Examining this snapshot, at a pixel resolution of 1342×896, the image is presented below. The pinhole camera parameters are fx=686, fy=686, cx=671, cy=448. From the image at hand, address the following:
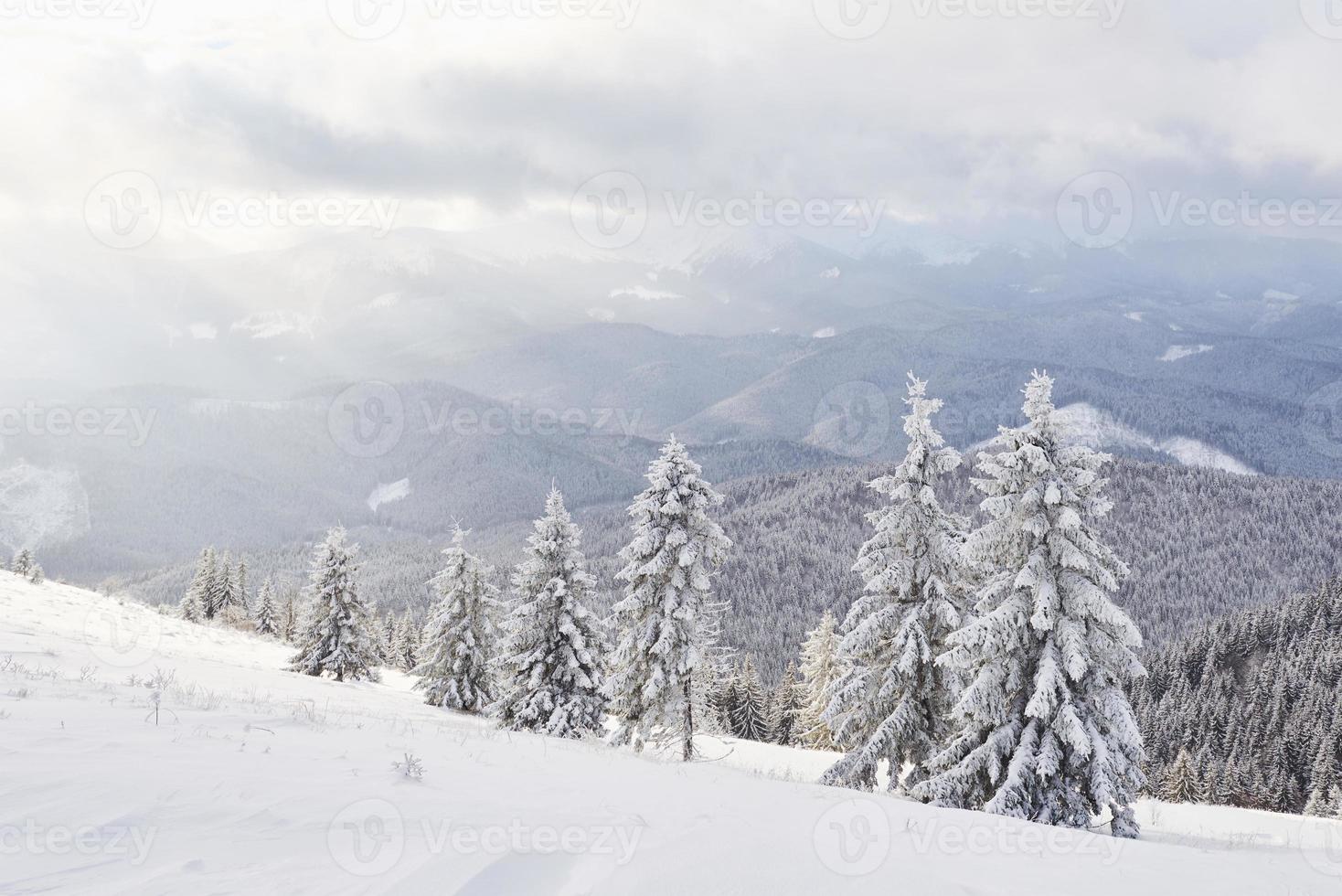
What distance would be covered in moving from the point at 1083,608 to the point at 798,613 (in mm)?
134811

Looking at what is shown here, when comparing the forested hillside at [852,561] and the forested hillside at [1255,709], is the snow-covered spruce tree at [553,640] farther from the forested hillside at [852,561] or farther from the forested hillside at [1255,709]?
the forested hillside at [852,561]

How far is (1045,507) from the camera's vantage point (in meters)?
14.0

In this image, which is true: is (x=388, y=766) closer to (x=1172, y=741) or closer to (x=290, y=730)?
(x=290, y=730)

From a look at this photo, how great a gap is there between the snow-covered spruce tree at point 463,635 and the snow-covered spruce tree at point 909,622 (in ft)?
61.0

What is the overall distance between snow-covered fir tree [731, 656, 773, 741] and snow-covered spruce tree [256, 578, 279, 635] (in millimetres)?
37686

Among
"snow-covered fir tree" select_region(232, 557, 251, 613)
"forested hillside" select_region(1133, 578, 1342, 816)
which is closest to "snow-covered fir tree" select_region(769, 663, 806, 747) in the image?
"forested hillside" select_region(1133, 578, 1342, 816)

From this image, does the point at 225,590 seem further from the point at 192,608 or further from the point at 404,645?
the point at 404,645

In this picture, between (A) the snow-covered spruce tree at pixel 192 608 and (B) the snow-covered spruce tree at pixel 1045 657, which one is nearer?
(B) the snow-covered spruce tree at pixel 1045 657

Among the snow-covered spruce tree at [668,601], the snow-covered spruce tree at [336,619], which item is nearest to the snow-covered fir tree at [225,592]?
the snow-covered spruce tree at [336,619]

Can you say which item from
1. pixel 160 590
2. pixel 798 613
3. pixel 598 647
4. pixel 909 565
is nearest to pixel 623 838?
pixel 909 565

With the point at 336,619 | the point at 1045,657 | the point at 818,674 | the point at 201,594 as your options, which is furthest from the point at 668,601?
the point at 201,594

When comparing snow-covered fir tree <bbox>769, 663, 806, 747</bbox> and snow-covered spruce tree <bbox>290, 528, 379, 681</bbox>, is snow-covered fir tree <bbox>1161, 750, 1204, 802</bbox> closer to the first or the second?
snow-covered fir tree <bbox>769, 663, 806, 747</bbox>

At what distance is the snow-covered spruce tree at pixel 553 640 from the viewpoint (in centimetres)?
2516

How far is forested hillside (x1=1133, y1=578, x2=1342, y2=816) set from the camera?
2530 inches
